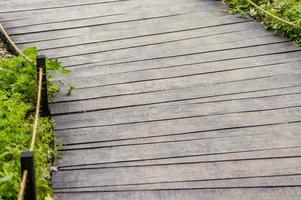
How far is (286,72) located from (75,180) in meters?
2.55

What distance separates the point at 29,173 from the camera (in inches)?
123

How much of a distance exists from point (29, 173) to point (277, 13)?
4567 millimetres

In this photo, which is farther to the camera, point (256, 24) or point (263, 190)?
point (256, 24)

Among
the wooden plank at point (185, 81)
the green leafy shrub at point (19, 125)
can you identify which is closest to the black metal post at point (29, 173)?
the green leafy shrub at point (19, 125)

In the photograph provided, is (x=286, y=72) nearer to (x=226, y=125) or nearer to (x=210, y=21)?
(x=226, y=125)

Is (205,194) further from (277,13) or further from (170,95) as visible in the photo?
(277,13)

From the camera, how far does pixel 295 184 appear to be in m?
3.82

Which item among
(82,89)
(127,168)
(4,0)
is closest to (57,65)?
(82,89)

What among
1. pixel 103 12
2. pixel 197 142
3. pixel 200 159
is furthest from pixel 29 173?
pixel 103 12

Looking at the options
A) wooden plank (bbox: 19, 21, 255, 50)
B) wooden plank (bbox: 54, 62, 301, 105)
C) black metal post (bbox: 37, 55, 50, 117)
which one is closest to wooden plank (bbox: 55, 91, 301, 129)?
black metal post (bbox: 37, 55, 50, 117)

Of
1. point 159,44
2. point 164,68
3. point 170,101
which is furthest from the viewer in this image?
point 159,44

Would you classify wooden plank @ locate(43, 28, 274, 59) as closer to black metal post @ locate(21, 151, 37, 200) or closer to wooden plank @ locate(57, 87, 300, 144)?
wooden plank @ locate(57, 87, 300, 144)

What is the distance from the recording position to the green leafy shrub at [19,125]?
12.0 feet

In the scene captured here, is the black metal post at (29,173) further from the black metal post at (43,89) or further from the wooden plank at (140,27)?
the wooden plank at (140,27)
